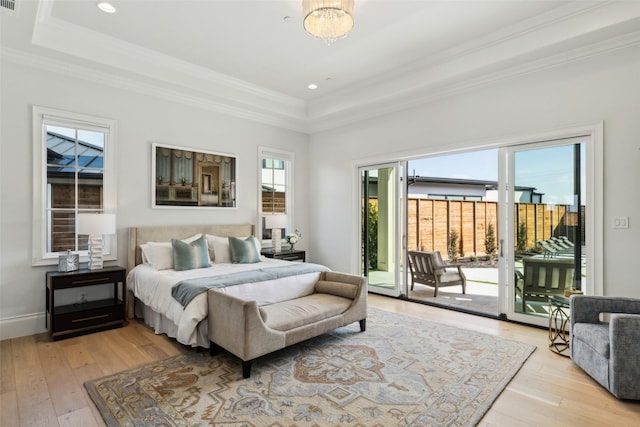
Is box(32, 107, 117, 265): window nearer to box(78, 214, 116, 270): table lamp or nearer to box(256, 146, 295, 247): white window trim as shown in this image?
box(78, 214, 116, 270): table lamp

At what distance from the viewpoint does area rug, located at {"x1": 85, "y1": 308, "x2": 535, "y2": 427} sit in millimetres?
2123

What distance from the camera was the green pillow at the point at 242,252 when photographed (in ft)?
14.8

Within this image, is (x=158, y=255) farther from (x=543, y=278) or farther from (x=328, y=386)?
(x=543, y=278)

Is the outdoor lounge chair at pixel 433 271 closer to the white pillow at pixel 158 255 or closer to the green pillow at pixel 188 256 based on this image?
the green pillow at pixel 188 256

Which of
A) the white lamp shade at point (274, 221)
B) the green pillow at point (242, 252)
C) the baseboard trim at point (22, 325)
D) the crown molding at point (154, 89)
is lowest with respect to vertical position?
the baseboard trim at point (22, 325)

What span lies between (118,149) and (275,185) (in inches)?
100

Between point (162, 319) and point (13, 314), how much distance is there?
1.56 m

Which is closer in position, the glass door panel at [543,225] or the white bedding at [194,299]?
the white bedding at [194,299]

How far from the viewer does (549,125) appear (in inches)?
144

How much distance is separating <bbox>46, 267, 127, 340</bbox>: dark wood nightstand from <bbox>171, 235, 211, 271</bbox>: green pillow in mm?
616

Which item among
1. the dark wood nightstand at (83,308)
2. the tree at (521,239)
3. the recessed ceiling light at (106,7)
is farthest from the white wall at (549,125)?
the recessed ceiling light at (106,7)

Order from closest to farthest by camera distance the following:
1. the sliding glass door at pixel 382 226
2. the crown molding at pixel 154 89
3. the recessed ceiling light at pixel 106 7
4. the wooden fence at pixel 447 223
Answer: the recessed ceiling light at pixel 106 7
the crown molding at pixel 154 89
the sliding glass door at pixel 382 226
the wooden fence at pixel 447 223

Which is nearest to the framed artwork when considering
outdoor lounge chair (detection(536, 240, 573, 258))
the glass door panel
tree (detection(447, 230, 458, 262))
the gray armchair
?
the glass door panel

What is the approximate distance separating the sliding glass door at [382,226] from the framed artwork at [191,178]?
2.26 metres
